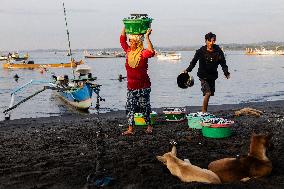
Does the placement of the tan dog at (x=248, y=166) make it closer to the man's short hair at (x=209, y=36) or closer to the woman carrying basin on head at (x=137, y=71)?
the woman carrying basin on head at (x=137, y=71)

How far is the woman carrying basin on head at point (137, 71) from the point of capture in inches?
354

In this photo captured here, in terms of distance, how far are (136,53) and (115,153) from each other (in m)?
2.39

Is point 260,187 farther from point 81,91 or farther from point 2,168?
point 81,91

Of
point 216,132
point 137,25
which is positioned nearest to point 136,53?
point 137,25

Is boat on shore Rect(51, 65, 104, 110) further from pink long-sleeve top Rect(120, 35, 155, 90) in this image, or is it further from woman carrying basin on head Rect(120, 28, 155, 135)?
pink long-sleeve top Rect(120, 35, 155, 90)

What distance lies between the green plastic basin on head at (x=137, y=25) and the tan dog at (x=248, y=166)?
12.9 feet

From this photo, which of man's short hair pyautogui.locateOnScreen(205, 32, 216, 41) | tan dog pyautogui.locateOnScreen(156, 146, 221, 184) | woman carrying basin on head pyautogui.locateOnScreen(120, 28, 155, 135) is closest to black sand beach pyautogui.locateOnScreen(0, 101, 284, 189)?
tan dog pyautogui.locateOnScreen(156, 146, 221, 184)

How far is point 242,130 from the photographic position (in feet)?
34.1

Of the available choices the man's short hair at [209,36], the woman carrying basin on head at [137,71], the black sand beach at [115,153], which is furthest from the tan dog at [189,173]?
the man's short hair at [209,36]

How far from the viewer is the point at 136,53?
9023 mm

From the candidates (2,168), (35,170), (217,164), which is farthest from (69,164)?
(217,164)

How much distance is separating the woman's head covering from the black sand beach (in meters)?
1.60

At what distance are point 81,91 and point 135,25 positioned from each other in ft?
44.0

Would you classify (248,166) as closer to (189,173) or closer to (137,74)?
(189,173)
